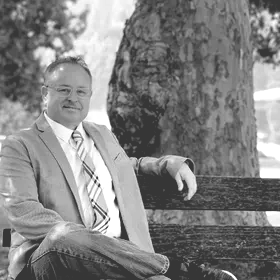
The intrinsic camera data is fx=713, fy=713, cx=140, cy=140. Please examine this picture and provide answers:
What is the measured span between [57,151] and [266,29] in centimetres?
823

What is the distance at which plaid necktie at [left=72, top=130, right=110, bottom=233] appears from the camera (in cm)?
320

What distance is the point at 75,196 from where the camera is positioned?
3.12 meters

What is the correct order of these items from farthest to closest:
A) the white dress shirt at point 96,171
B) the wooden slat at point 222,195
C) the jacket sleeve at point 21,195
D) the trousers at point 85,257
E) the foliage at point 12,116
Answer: the foliage at point 12,116, the wooden slat at point 222,195, the white dress shirt at point 96,171, the jacket sleeve at point 21,195, the trousers at point 85,257

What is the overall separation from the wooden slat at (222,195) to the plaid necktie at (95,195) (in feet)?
1.82

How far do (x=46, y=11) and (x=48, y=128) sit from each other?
18507 mm

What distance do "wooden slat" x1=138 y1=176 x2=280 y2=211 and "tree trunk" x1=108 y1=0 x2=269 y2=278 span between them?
1085 millimetres

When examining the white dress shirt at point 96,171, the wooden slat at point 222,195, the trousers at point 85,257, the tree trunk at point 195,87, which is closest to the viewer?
the trousers at point 85,257

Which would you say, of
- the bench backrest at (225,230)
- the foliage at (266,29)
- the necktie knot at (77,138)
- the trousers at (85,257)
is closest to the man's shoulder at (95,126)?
the necktie knot at (77,138)

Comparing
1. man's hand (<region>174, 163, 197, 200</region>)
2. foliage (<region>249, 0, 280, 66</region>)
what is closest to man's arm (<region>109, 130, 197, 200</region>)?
man's hand (<region>174, 163, 197, 200</region>)

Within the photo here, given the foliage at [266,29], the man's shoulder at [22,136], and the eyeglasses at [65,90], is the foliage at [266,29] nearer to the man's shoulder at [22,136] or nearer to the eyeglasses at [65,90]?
the eyeglasses at [65,90]

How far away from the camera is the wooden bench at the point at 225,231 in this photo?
3.87 meters

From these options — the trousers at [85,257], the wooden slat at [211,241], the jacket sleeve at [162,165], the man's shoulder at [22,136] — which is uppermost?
the man's shoulder at [22,136]

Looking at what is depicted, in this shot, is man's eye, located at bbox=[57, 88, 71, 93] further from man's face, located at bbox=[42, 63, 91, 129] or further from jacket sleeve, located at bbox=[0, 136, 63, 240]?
→ jacket sleeve, located at bbox=[0, 136, 63, 240]

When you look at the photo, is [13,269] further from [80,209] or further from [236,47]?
[236,47]
